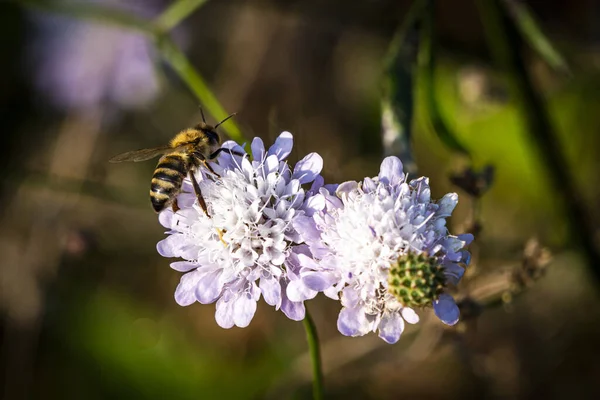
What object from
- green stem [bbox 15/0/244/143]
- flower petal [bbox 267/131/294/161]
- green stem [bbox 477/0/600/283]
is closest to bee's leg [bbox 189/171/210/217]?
flower petal [bbox 267/131/294/161]

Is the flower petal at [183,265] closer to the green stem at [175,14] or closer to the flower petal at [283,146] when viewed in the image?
the flower petal at [283,146]

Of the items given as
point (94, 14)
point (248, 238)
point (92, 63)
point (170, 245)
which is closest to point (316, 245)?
point (248, 238)

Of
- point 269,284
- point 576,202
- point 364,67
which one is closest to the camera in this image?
point 269,284

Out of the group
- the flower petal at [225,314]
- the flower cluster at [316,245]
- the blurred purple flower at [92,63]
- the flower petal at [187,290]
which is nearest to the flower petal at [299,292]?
the flower cluster at [316,245]

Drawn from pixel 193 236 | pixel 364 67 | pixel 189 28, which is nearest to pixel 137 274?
pixel 189 28

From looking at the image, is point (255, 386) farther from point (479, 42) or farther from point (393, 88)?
point (479, 42)

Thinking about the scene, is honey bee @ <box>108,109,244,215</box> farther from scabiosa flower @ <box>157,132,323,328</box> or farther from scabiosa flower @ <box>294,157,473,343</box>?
scabiosa flower @ <box>294,157,473,343</box>
